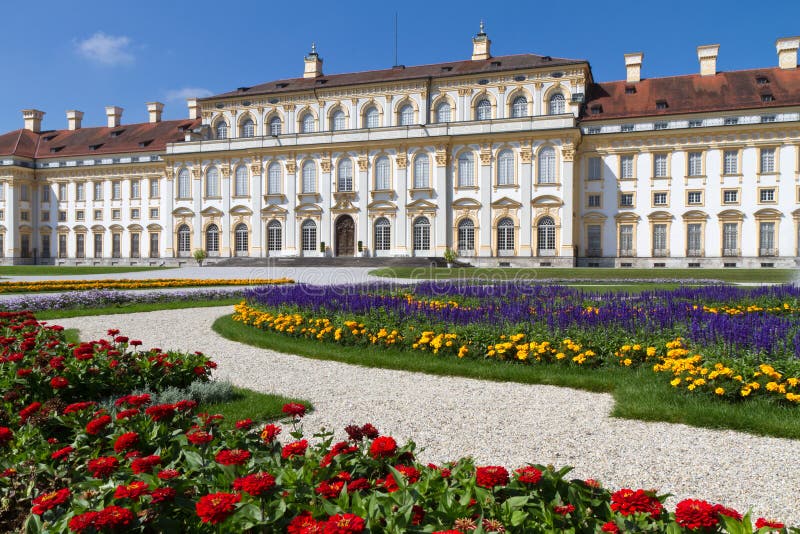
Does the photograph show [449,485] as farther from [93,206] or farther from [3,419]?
[93,206]

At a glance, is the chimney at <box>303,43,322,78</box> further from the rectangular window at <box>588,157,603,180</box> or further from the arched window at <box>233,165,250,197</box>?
the rectangular window at <box>588,157,603,180</box>

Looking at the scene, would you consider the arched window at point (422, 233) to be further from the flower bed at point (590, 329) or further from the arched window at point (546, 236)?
the flower bed at point (590, 329)

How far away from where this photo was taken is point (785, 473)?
3.84 meters

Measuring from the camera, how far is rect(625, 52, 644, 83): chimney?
41.3 m

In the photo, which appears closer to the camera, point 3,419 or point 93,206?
point 3,419

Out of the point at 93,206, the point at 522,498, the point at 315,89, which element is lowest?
the point at 522,498

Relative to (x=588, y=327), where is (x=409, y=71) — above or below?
above

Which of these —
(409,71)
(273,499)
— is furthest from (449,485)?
(409,71)

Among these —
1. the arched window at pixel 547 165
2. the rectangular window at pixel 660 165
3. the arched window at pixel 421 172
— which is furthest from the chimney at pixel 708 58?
the arched window at pixel 421 172

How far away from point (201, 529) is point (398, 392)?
13.3 ft

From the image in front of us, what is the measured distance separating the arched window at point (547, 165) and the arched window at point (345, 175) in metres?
14.5

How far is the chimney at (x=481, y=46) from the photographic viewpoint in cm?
4384

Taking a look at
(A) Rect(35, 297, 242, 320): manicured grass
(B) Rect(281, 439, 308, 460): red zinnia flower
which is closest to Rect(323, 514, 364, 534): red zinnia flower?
(B) Rect(281, 439, 308, 460): red zinnia flower

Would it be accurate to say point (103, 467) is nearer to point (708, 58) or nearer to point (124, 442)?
point (124, 442)
